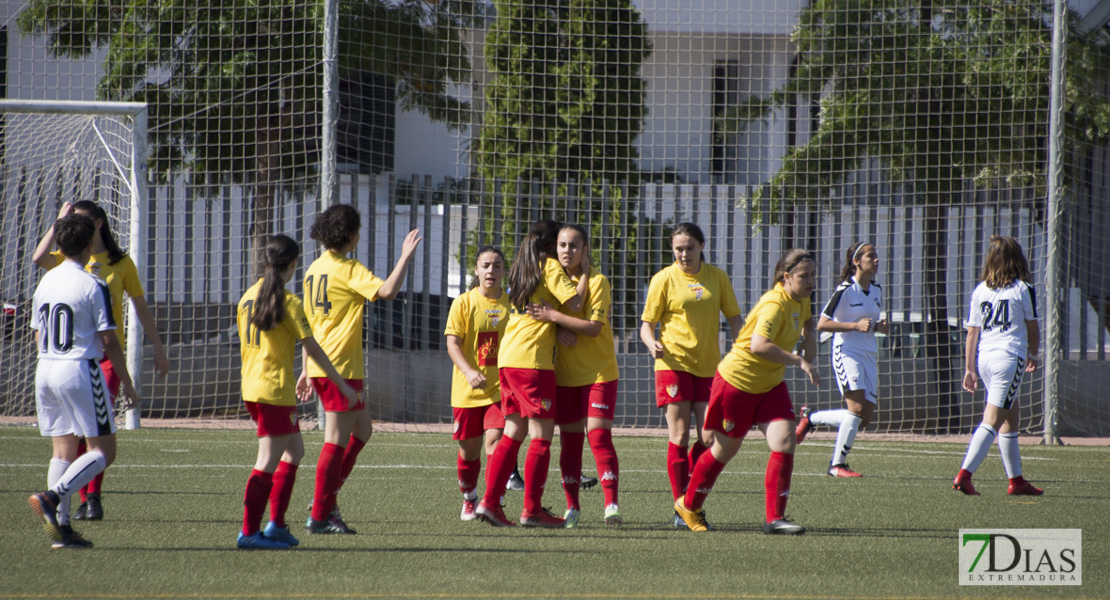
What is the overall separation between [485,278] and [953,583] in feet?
9.63

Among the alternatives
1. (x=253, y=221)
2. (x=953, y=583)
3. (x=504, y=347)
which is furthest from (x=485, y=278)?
(x=253, y=221)

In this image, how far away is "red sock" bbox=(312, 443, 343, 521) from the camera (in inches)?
199

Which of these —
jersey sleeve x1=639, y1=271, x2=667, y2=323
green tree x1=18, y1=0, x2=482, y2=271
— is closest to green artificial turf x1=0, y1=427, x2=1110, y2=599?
jersey sleeve x1=639, y1=271, x2=667, y2=323

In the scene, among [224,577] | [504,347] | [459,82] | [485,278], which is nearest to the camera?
[224,577]

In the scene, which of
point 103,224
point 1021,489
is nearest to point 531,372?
point 103,224

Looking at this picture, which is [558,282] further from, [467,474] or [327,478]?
[327,478]

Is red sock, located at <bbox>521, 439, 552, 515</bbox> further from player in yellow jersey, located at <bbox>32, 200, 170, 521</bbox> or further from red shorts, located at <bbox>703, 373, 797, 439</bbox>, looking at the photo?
player in yellow jersey, located at <bbox>32, 200, 170, 521</bbox>

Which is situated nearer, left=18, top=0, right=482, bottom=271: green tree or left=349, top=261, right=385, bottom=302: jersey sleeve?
left=349, top=261, right=385, bottom=302: jersey sleeve

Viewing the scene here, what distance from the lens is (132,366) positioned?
10930 millimetres

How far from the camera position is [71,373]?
4.57 m

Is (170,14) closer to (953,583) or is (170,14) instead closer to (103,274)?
(103,274)

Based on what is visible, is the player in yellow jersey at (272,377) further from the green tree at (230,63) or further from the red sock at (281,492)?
the green tree at (230,63)

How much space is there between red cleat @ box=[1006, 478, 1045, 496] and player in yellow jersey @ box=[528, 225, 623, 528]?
309 cm

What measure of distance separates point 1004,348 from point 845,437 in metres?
1.46
